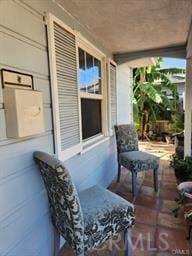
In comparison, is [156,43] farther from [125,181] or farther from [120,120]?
[125,181]

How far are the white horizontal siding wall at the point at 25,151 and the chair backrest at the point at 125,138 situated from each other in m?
1.78

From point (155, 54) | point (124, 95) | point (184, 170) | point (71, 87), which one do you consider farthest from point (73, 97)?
point (124, 95)

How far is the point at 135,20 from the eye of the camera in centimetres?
217

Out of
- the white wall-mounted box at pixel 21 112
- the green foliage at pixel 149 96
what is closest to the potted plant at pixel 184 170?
the white wall-mounted box at pixel 21 112

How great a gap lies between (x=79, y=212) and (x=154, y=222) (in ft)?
4.29

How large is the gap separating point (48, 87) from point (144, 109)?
587cm

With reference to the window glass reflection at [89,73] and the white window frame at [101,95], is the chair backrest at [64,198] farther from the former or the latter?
the window glass reflection at [89,73]

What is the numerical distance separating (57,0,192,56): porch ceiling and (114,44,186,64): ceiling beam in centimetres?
12

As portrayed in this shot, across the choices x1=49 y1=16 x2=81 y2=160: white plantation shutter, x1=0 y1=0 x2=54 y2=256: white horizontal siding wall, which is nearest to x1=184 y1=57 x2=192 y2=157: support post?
x1=49 y1=16 x2=81 y2=160: white plantation shutter

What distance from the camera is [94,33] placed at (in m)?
2.52

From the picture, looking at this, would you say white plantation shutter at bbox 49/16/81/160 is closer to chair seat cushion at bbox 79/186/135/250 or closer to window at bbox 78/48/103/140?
window at bbox 78/48/103/140

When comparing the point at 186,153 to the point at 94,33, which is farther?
the point at 186,153

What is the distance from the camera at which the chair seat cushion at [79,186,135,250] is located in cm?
140

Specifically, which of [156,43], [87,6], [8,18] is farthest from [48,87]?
[156,43]
